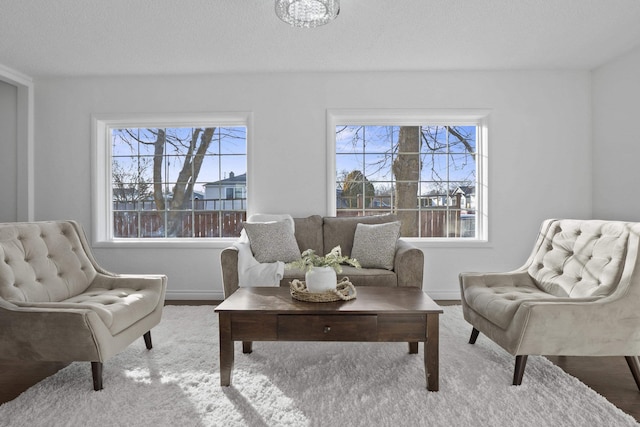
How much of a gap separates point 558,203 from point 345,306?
10.8ft

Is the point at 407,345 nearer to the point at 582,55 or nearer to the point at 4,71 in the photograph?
the point at 582,55

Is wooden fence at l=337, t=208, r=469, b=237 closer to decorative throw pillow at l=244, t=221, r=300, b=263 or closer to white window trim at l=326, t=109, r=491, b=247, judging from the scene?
white window trim at l=326, t=109, r=491, b=247

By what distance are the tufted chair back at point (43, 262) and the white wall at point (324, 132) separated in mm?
1629

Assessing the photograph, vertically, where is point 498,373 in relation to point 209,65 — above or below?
below

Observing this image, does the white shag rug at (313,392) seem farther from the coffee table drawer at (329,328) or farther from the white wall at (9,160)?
the white wall at (9,160)

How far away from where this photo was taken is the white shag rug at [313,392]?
1.88 meters

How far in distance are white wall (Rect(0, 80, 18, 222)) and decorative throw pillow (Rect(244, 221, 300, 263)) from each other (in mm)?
2807

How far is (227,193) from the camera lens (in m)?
4.74

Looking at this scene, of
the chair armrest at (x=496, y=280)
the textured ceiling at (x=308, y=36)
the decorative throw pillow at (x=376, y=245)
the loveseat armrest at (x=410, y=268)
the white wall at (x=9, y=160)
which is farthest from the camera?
the white wall at (x=9, y=160)

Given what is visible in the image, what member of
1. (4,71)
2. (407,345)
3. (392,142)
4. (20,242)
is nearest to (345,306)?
(407,345)

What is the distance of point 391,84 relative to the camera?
4445mm

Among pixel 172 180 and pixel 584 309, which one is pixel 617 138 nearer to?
pixel 584 309

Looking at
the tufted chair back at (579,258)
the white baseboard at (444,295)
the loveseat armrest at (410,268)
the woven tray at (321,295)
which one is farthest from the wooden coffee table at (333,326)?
the white baseboard at (444,295)

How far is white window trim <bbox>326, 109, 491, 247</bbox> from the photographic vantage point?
4457mm
